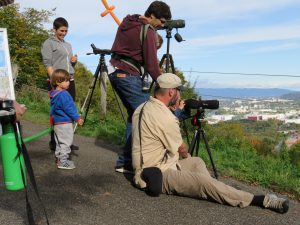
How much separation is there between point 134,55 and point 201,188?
5.69 feet

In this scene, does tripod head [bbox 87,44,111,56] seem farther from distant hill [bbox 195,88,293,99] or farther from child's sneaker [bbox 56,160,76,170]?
distant hill [bbox 195,88,293,99]

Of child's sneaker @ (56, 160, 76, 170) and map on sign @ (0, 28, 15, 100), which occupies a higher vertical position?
map on sign @ (0, 28, 15, 100)

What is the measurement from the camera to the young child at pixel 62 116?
497 centimetres

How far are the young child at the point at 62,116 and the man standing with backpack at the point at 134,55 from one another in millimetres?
Result: 593

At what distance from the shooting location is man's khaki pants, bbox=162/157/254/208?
12.9 ft

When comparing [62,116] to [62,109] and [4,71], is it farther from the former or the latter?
[4,71]

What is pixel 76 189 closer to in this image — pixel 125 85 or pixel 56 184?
pixel 56 184

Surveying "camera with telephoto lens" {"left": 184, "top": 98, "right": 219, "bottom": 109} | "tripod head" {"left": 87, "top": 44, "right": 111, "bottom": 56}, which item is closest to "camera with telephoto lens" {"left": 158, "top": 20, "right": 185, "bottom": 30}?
"camera with telephoto lens" {"left": 184, "top": 98, "right": 219, "bottom": 109}

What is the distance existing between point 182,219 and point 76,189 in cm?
125

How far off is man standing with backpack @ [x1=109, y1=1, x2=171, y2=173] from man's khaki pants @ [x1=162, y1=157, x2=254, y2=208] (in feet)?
2.87

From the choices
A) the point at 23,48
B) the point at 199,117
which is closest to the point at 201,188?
the point at 199,117

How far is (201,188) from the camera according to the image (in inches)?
159

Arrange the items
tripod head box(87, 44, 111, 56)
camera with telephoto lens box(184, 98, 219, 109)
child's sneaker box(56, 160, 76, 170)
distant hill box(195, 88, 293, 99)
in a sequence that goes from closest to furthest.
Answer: camera with telephoto lens box(184, 98, 219, 109)
child's sneaker box(56, 160, 76, 170)
tripod head box(87, 44, 111, 56)
distant hill box(195, 88, 293, 99)

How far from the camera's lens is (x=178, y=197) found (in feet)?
13.7
